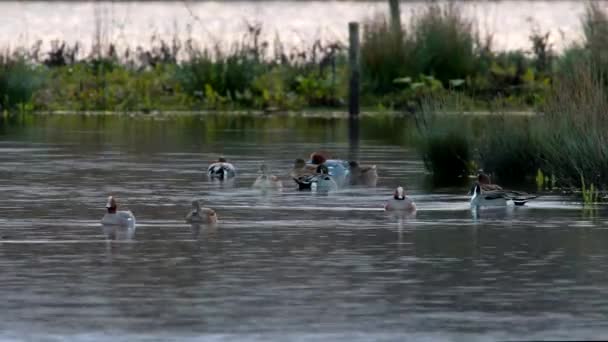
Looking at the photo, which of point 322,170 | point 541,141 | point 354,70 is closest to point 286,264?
point 322,170

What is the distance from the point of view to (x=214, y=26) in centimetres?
8844

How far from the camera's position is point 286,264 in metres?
17.5

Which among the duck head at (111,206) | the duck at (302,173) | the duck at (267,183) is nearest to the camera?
the duck head at (111,206)

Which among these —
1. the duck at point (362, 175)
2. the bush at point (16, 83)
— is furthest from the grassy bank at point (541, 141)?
the bush at point (16, 83)

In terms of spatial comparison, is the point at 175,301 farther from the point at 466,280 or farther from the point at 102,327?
Result: the point at 466,280

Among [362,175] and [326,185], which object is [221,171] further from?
[326,185]

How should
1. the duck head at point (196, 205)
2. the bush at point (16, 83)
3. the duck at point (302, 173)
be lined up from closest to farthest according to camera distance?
the duck head at point (196, 205) → the duck at point (302, 173) → the bush at point (16, 83)

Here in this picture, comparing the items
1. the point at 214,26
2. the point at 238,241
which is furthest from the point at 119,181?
the point at 214,26

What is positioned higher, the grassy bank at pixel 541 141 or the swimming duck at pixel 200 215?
the grassy bank at pixel 541 141

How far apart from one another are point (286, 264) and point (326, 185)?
8239 mm

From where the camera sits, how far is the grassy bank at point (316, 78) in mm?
48219

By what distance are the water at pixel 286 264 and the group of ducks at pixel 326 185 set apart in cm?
21

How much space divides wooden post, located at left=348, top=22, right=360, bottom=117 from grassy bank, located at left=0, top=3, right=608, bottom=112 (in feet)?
4.80

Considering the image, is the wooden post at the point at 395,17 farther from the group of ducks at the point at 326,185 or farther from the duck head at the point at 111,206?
the duck head at the point at 111,206
